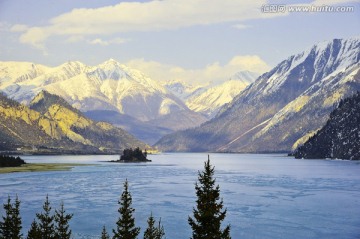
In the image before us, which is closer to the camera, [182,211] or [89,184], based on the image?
[182,211]

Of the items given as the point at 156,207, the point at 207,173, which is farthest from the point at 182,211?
the point at 207,173

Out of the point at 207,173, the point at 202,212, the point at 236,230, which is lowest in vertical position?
the point at 236,230

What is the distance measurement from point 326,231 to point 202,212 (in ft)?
185

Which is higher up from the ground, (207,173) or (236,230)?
(207,173)

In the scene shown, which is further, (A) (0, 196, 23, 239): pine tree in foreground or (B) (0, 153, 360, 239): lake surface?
(B) (0, 153, 360, 239): lake surface

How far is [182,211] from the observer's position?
119438 millimetres

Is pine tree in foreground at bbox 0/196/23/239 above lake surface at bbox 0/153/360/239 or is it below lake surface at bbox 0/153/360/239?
above

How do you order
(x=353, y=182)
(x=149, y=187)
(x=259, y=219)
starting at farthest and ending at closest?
(x=353, y=182), (x=149, y=187), (x=259, y=219)

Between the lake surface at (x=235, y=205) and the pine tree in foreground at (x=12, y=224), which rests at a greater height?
the pine tree in foreground at (x=12, y=224)

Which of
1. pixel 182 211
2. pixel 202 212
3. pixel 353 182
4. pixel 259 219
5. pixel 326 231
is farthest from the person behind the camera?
pixel 353 182

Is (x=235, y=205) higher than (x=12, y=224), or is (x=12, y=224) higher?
(x=12, y=224)

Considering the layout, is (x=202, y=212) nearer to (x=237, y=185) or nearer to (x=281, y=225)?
(x=281, y=225)

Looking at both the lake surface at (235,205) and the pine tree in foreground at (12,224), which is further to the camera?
the lake surface at (235,205)

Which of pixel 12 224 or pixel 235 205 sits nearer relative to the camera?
pixel 12 224
